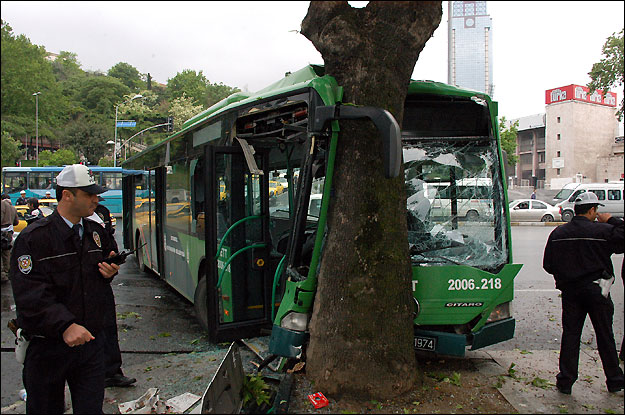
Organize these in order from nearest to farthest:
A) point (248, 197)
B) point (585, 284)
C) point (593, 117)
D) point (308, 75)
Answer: point (585, 284), point (308, 75), point (248, 197), point (593, 117)

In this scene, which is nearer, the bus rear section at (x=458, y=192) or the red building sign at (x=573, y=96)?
the bus rear section at (x=458, y=192)

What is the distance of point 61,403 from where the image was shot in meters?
2.98

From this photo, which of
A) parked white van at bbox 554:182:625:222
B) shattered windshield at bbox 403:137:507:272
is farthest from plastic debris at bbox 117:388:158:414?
parked white van at bbox 554:182:625:222

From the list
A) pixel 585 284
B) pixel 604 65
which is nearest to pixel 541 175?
pixel 604 65

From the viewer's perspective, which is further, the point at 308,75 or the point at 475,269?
the point at 308,75

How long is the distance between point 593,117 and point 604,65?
A: 1728 inches

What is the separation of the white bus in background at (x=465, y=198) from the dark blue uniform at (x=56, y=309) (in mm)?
3323

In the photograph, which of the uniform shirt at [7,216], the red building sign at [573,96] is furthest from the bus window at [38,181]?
the red building sign at [573,96]

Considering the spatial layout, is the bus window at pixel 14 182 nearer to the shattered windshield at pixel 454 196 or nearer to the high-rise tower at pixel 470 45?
the high-rise tower at pixel 470 45

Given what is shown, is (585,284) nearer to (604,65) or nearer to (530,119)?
(604,65)

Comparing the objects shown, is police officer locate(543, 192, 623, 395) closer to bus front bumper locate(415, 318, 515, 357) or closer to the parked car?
bus front bumper locate(415, 318, 515, 357)

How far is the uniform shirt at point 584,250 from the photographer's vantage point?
171 inches

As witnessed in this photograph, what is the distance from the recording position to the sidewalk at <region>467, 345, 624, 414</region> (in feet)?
13.4

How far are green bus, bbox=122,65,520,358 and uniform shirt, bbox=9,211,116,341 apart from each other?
5.82ft
